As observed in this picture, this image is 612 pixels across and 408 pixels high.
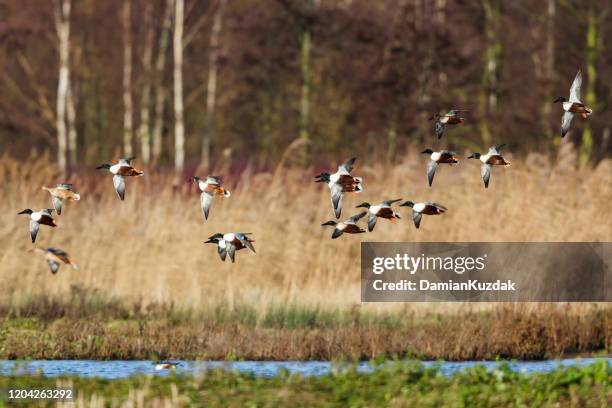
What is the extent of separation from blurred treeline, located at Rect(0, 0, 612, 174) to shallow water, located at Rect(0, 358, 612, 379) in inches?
610

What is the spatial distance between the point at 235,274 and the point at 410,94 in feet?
58.9

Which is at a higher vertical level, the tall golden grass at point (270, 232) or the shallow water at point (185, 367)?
the tall golden grass at point (270, 232)

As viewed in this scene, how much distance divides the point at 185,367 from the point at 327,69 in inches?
1165

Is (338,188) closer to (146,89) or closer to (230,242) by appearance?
(230,242)

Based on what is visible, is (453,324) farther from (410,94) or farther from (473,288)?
(410,94)

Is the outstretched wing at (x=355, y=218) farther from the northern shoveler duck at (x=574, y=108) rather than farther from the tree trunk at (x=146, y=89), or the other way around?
the tree trunk at (x=146, y=89)

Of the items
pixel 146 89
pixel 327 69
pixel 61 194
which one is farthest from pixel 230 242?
pixel 327 69

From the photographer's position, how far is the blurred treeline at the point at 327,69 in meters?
32.9

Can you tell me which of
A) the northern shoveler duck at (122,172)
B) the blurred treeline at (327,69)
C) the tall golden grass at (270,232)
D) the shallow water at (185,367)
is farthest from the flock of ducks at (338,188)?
the blurred treeline at (327,69)

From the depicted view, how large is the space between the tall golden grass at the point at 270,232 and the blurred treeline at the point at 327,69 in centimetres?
932

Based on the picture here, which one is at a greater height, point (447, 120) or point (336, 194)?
point (447, 120)

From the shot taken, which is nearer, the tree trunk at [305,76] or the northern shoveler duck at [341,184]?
the northern shoveler duck at [341,184]

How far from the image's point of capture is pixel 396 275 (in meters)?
16.2

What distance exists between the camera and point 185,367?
10.6m
